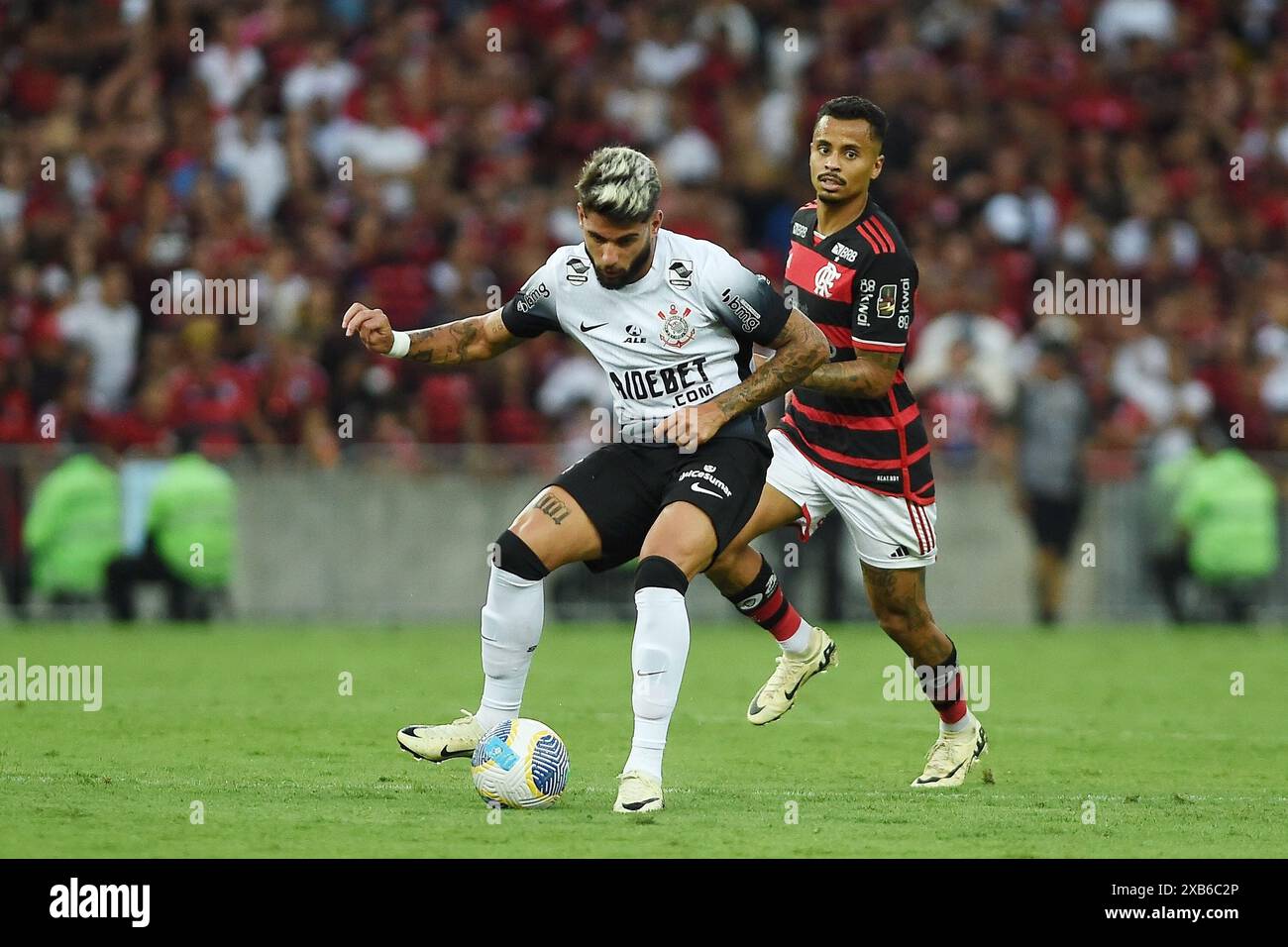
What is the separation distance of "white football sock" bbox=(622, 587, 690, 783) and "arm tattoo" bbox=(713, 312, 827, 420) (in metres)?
0.85

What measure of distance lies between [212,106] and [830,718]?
37.5 feet

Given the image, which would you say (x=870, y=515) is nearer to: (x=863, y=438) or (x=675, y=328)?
(x=863, y=438)

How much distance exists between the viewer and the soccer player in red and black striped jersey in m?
9.45

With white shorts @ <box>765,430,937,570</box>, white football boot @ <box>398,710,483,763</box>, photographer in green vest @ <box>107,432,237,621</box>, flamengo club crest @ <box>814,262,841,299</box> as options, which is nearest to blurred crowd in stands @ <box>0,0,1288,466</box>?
photographer in green vest @ <box>107,432,237,621</box>

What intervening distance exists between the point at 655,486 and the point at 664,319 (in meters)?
0.69

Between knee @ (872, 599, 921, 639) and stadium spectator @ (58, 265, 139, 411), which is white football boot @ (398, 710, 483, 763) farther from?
stadium spectator @ (58, 265, 139, 411)

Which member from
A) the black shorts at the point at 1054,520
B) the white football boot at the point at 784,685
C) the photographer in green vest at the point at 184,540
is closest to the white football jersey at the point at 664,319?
the white football boot at the point at 784,685

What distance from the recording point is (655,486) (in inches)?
342

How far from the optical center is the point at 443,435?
19.0m

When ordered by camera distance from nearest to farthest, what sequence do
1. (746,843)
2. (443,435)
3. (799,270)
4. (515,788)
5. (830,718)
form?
1. (746,843)
2. (515,788)
3. (799,270)
4. (830,718)
5. (443,435)

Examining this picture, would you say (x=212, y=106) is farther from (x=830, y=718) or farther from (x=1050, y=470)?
(x=830, y=718)

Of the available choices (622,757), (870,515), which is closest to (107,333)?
(622,757)
